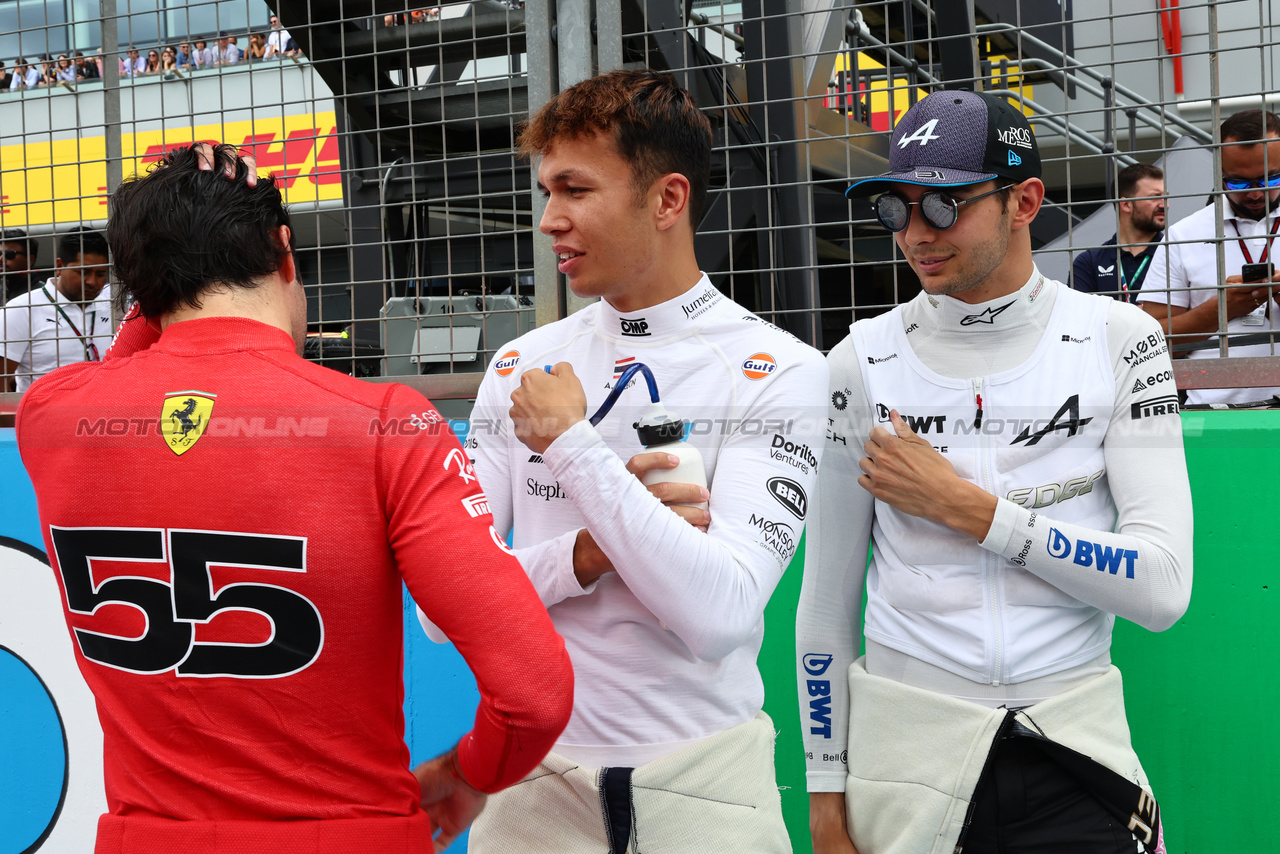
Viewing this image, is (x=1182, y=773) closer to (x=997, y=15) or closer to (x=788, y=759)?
(x=788, y=759)

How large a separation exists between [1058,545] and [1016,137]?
2.46ft

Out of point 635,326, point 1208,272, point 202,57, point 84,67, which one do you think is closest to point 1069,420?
point 635,326

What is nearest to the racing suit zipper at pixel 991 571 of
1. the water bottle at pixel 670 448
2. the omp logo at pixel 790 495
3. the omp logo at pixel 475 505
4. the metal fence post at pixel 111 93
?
the omp logo at pixel 790 495

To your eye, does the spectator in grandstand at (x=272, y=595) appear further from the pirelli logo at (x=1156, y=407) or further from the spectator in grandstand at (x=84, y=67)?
the spectator in grandstand at (x=84, y=67)

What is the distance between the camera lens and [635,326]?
1.83 meters

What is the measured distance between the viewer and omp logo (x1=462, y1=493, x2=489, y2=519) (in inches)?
52.6

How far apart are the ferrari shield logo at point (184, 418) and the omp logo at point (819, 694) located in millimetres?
1185

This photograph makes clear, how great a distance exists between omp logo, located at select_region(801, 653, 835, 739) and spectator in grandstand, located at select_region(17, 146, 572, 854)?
28.3 inches

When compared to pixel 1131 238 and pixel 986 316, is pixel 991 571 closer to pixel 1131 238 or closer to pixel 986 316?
pixel 986 316

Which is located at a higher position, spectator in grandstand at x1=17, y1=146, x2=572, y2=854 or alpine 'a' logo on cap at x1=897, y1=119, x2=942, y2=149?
alpine 'a' logo on cap at x1=897, y1=119, x2=942, y2=149

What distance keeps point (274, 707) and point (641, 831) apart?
2.02 feet

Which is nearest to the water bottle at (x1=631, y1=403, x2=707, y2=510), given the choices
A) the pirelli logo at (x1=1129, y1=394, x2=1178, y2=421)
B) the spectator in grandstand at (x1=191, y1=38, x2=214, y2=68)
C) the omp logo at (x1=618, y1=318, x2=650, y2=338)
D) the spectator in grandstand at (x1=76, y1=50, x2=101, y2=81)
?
the omp logo at (x1=618, y1=318, x2=650, y2=338)

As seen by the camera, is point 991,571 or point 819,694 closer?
point 991,571

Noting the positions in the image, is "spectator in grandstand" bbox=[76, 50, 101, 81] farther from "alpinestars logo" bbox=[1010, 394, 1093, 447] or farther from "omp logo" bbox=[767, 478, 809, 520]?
"alpinestars logo" bbox=[1010, 394, 1093, 447]
